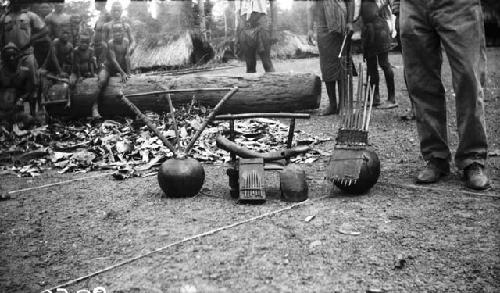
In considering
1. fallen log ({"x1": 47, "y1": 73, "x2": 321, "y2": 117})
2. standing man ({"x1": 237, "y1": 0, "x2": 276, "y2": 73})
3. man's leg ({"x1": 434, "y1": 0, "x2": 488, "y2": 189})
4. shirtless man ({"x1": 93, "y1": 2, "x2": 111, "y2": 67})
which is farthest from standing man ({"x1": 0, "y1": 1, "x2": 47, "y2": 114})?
man's leg ({"x1": 434, "y1": 0, "x2": 488, "y2": 189})

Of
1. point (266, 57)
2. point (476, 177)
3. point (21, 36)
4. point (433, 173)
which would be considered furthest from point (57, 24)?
point (476, 177)

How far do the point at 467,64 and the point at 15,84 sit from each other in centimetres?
645

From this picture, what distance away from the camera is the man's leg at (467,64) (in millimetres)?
3045

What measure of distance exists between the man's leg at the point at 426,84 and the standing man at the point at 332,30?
261 centimetres

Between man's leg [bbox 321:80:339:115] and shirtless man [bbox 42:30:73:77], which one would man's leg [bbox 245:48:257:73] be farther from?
shirtless man [bbox 42:30:73:77]

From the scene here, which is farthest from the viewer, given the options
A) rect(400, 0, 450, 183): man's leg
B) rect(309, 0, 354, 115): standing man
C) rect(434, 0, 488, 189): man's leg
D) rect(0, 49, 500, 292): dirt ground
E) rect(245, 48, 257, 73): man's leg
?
rect(245, 48, 257, 73): man's leg

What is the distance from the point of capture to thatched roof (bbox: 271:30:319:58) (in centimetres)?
1819

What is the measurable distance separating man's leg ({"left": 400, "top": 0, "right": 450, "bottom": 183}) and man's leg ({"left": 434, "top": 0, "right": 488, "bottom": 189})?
150 millimetres

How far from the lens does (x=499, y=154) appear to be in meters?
4.07

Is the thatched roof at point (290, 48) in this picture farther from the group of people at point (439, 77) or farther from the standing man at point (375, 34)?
the group of people at point (439, 77)

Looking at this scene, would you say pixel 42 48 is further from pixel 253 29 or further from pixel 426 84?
pixel 426 84

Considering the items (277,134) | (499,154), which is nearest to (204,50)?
(277,134)

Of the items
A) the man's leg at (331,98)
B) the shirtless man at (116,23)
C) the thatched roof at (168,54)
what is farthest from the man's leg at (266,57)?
the thatched roof at (168,54)

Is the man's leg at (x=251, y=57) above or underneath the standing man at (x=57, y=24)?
underneath
